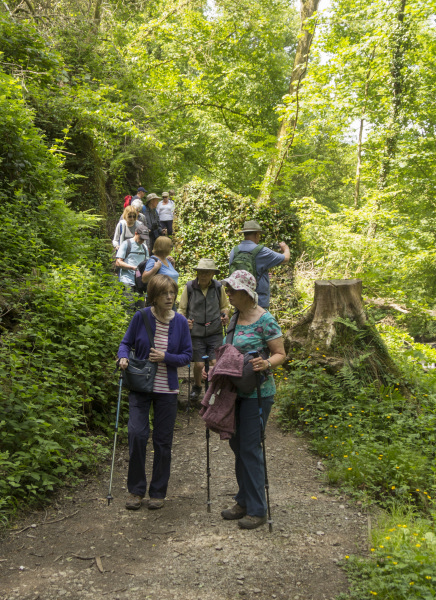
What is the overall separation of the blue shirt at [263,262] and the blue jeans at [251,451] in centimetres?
265

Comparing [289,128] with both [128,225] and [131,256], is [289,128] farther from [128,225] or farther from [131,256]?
[131,256]

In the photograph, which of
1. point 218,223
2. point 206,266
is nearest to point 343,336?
point 206,266

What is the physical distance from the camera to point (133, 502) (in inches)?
168

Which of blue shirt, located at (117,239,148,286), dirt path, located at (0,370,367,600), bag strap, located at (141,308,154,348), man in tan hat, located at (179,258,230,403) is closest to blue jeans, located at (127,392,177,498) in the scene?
dirt path, located at (0,370,367,600)

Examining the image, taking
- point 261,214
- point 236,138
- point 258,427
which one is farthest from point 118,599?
point 236,138

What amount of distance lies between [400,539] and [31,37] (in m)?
10.3

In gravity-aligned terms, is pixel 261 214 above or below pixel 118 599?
above

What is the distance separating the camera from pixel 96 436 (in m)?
5.52

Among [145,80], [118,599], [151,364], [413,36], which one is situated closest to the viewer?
[118,599]

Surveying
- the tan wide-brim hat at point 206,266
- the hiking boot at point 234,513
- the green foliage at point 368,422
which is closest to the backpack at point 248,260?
the tan wide-brim hat at point 206,266

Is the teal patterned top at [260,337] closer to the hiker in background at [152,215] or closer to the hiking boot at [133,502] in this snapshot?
the hiking boot at [133,502]

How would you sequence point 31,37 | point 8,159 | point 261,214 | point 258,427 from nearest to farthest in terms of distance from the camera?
point 258,427
point 8,159
point 31,37
point 261,214

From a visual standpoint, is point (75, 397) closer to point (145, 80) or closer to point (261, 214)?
point (261, 214)

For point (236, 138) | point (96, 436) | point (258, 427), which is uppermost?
point (236, 138)
